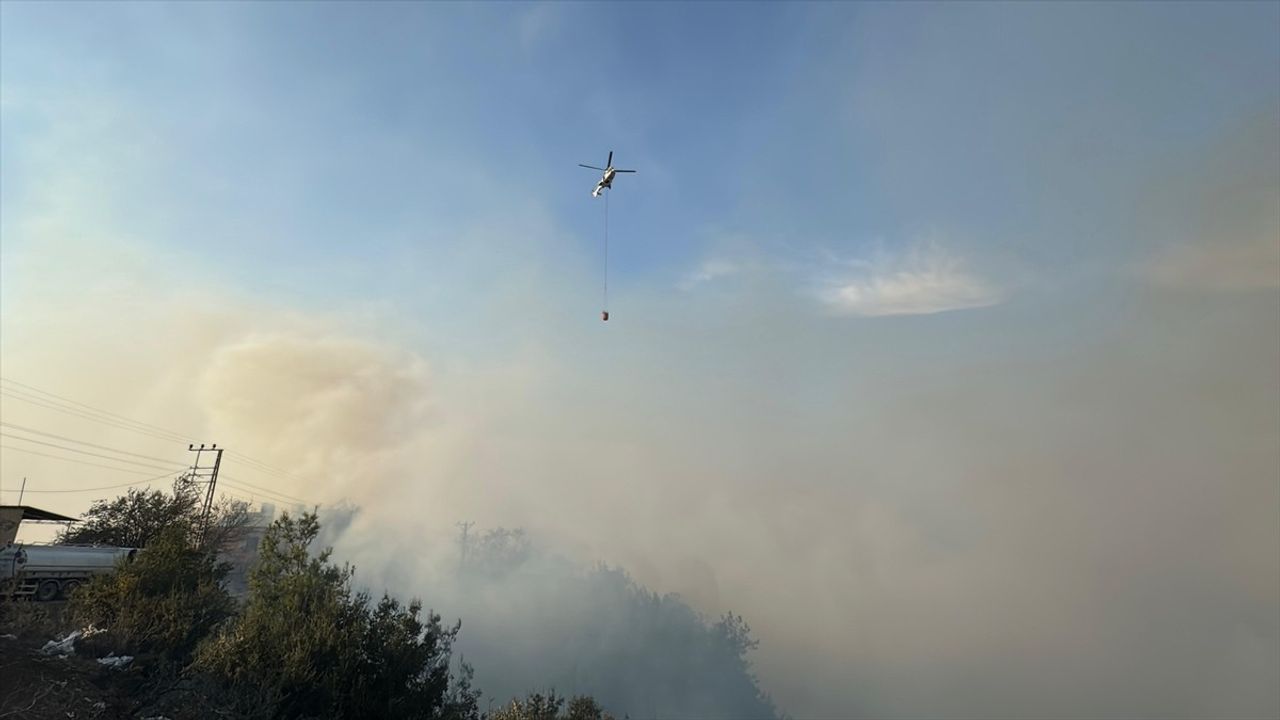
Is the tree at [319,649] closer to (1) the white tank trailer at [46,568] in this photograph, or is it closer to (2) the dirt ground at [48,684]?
(2) the dirt ground at [48,684]

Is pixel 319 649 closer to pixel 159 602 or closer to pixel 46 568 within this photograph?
pixel 159 602

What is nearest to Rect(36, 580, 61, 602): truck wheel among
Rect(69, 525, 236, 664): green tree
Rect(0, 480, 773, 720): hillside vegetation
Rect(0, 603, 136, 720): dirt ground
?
Rect(0, 480, 773, 720): hillside vegetation

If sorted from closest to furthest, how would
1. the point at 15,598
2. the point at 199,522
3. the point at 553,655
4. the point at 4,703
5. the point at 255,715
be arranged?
the point at 4,703 → the point at 255,715 → the point at 15,598 → the point at 199,522 → the point at 553,655

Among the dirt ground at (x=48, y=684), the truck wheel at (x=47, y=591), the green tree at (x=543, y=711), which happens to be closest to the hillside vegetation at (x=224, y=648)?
the dirt ground at (x=48, y=684)

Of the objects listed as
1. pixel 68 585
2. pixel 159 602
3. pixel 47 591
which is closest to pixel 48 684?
pixel 159 602

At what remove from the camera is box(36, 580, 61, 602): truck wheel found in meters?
34.9

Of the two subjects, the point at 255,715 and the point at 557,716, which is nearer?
the point at 255,715

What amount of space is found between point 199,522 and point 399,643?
161 feet

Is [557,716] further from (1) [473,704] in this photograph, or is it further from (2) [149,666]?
(2) [149,666]

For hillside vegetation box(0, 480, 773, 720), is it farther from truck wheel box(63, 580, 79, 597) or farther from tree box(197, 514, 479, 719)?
truck wheel box(63, 580, 79, 597)

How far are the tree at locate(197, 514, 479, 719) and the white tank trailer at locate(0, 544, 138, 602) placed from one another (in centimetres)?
1395

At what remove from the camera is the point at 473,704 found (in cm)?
3631

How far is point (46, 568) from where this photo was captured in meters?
35.7

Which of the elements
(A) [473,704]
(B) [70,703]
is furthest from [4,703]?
(A) [473,704]
